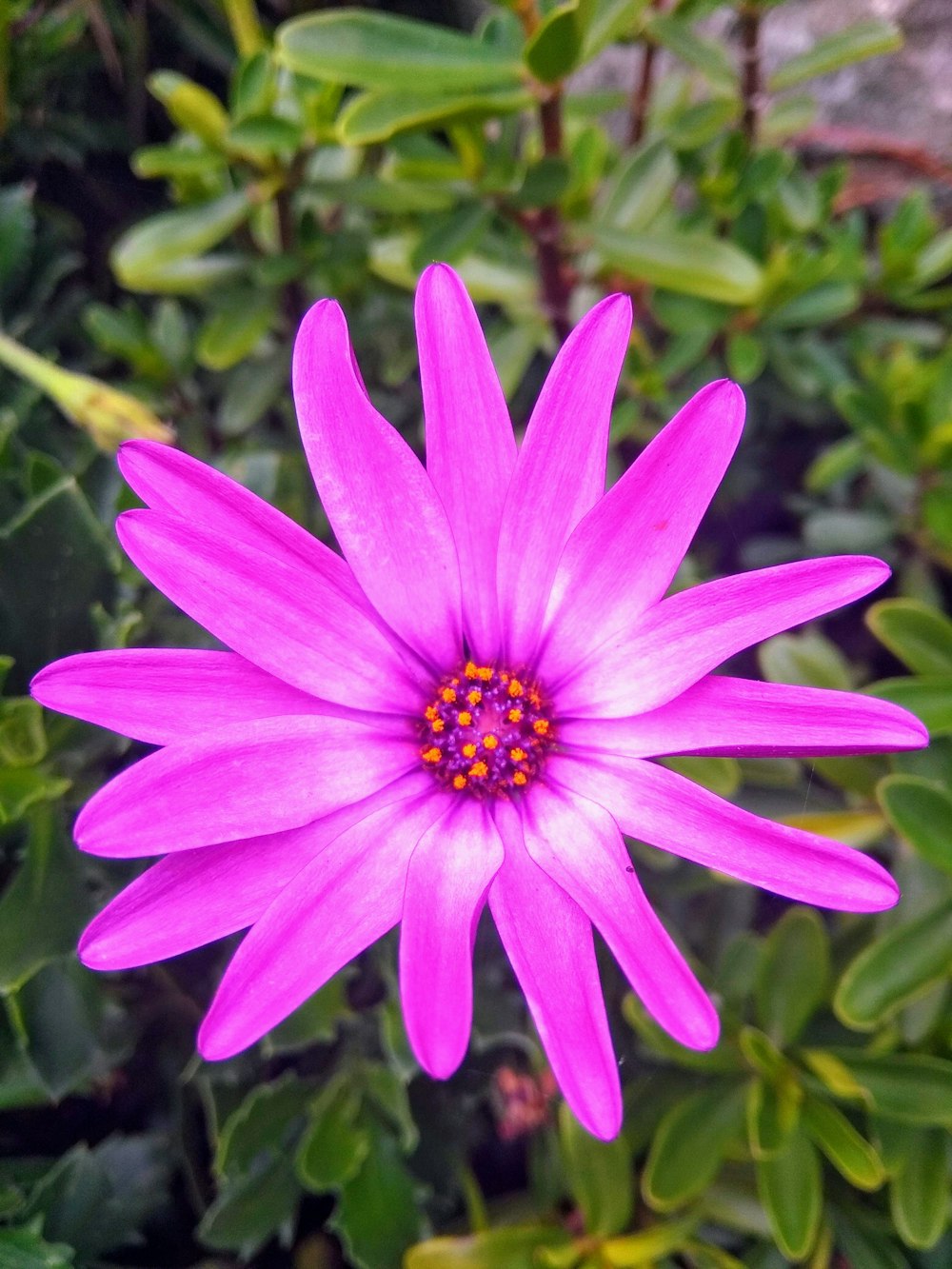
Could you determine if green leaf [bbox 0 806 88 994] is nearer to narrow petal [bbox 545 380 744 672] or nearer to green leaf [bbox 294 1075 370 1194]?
green leaf [bbox 294 1075 370 1194]

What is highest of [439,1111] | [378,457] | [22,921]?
[378,457]

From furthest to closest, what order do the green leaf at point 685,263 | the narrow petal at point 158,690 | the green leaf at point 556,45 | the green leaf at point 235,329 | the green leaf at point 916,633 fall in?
the green leaf at point 235,329, the green leaf at point 685,263, the green leaf at point 916,633, the green leaf at point 556,45, the narrow petal at point 158,690

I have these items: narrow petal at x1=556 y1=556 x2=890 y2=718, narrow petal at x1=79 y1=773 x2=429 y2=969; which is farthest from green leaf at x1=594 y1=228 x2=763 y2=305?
narrow petal at x1=79 y1=773 x2=429 y2=969

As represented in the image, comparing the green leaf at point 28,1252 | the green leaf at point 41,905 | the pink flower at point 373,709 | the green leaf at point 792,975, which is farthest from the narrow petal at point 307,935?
the green leaf at point 792,975

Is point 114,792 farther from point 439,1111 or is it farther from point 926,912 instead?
point 926,912

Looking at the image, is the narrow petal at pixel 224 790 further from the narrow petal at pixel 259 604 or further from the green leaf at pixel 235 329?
the green leaf at pixel 235 329

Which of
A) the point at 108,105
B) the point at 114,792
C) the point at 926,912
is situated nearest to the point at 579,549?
the point at 114,792
